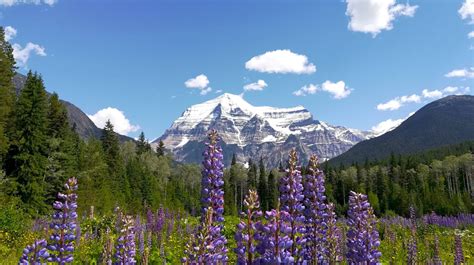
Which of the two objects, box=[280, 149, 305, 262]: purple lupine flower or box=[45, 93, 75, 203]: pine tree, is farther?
box=[45, 93, 75, 203]: pine tree

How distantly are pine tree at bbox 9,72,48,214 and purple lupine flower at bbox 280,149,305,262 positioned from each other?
1339 inches

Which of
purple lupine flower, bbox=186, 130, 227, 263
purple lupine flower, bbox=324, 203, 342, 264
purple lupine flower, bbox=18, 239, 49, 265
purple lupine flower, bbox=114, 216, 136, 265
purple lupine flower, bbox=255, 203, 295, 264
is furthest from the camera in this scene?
purple lupine flower, bbox=324, 203, 342, 264

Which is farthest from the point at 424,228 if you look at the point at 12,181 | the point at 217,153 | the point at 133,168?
the point at 133,168

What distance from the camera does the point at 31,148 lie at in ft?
117

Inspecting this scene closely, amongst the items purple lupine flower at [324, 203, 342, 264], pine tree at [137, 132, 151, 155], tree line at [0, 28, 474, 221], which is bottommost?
purple lupine flower at [324, 203, 342, 264]

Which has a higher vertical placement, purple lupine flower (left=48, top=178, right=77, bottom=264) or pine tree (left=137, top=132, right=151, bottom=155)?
pine tree (left=137, top=132, right=151, bottom=155)

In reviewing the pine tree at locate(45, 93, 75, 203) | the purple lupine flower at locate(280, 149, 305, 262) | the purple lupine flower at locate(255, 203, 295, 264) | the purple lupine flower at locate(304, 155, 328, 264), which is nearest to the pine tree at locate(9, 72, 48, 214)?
the pine tree at locate(45, 93, 75, 203)

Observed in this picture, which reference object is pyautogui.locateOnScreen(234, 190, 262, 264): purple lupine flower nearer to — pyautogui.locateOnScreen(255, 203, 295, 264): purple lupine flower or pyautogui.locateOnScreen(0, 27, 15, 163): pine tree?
pyautogui.locateOnScreen(255, 203, 295, 264): purple lupine flower

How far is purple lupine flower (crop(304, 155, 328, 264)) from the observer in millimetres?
5152

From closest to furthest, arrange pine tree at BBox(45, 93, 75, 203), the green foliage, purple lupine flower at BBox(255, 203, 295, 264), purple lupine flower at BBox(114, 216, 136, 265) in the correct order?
purple lupine flower at BBox(255, 203, 295, 264) → purple lupine flower at BBox(114, 216, 136, 265) → pine tree at BBox(45, 93, 75, 203) → the green foliage

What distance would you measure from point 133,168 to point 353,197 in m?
66.6

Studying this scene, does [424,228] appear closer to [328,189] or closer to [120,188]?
[120,188]

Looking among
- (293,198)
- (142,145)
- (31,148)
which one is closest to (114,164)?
(31,148)

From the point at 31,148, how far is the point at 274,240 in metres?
36.9
